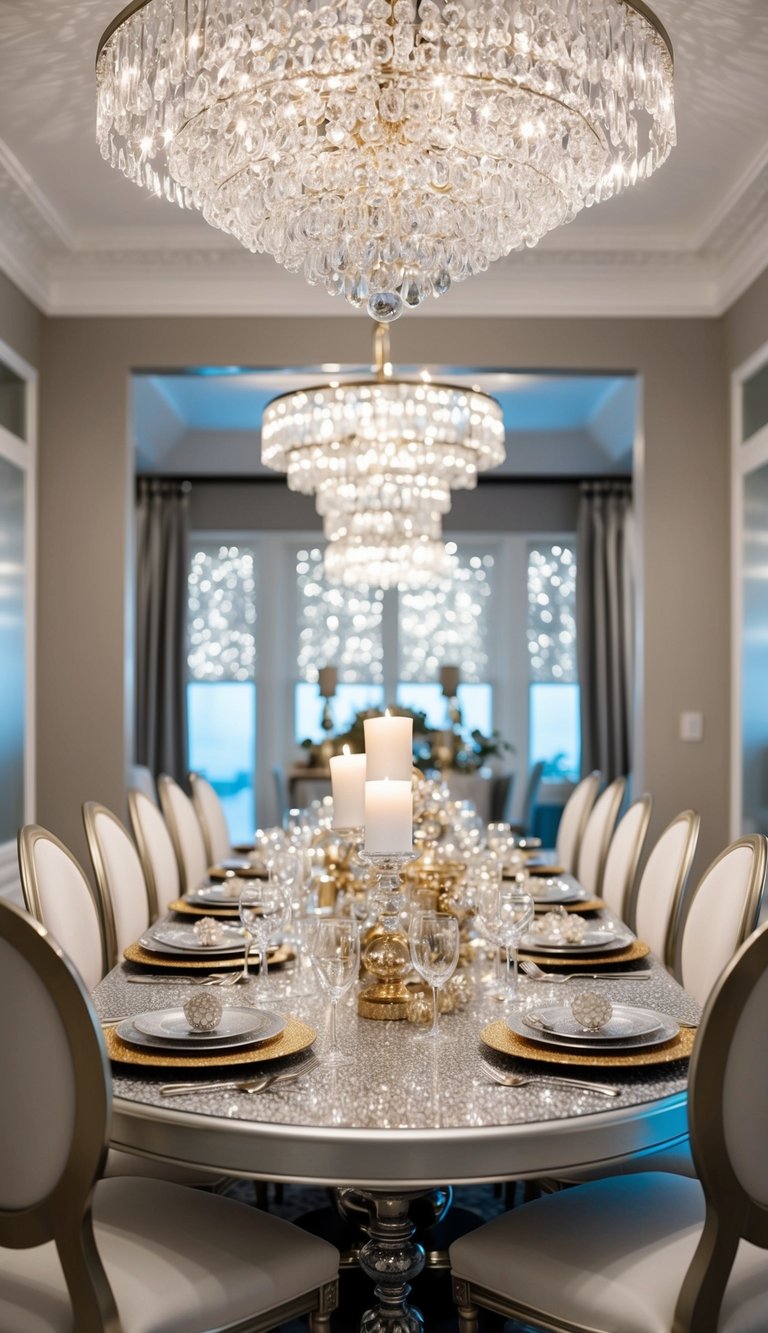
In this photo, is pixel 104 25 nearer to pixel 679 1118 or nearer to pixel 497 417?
pixel 497 417

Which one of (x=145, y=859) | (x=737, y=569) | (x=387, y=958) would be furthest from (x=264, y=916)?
(x=737, y=569)

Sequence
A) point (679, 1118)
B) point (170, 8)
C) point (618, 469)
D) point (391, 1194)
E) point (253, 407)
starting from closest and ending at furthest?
point (679, 1118) → point (391, 1194) → point (170, 8) → point (253, 407) → point (618, 469)

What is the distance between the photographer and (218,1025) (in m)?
1.84

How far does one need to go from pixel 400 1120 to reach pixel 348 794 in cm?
82

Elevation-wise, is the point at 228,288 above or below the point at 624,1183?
above

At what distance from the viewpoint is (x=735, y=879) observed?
8.02ft

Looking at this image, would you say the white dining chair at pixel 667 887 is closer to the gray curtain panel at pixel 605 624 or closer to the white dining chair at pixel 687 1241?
the white dining chair at pixel 687 1241

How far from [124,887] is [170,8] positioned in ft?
6.54

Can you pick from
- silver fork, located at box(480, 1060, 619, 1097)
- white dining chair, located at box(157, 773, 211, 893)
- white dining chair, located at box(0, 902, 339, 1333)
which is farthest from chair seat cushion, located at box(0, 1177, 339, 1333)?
white dining chair, located at box(157, 773, 211, 893)

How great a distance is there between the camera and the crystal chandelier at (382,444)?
3.59m

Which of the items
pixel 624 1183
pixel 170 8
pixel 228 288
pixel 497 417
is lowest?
pixel 624 1183

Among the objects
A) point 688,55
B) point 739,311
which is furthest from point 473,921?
point 739,311

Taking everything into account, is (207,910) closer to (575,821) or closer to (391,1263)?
(391,1263)

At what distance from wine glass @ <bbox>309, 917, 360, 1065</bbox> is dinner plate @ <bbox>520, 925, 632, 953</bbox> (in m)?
0.81
